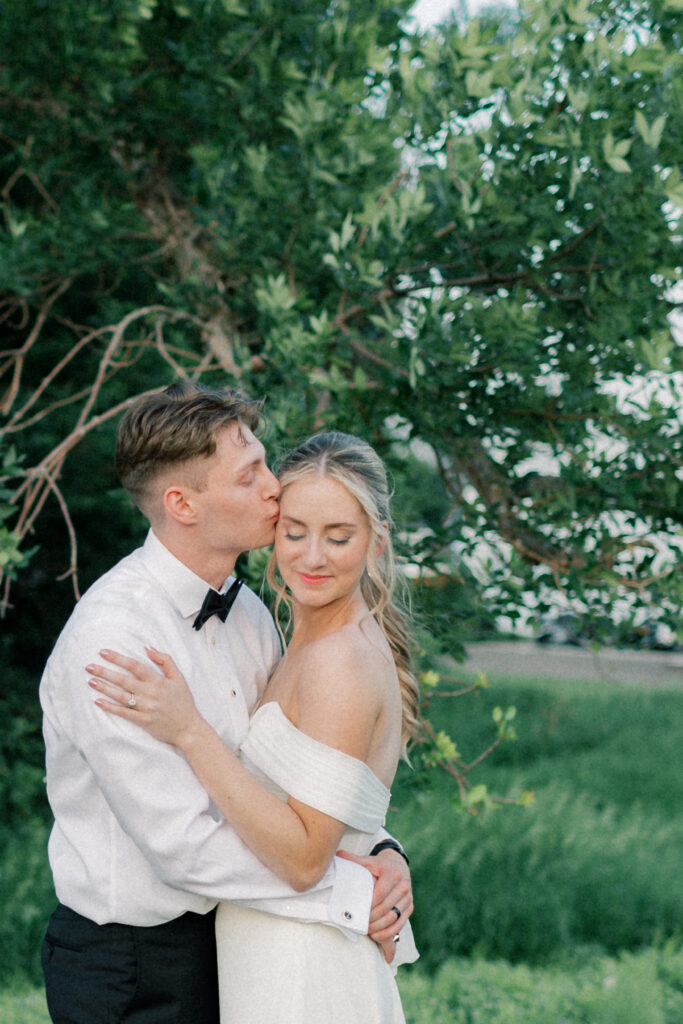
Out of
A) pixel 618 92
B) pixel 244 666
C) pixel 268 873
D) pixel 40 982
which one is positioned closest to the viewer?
pixel 268 873

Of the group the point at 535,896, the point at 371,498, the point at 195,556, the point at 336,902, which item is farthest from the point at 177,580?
the point at 535,896

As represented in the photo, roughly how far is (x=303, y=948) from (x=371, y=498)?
3.15ft

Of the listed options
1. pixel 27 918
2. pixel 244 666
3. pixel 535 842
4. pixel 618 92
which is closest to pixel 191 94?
pixel 618 92

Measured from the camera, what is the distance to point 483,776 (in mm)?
9102

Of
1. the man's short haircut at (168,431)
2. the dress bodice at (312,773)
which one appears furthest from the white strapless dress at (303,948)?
the man's short haircut at (168,431)

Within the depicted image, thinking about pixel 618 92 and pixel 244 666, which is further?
pixel 618 92

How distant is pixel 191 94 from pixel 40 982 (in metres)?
4.54

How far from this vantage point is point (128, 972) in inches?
81.9

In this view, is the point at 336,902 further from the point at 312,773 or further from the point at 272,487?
the point at 272,487

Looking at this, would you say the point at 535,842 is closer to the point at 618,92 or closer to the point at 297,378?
the point at 297,378

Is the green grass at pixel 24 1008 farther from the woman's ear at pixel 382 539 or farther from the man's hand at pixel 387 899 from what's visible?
the woman's ear at pixel 382 539

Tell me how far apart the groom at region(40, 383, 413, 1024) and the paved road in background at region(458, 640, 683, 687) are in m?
13.8

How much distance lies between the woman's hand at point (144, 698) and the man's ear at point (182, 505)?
40 centimetres

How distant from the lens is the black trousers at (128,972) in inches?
82.0
